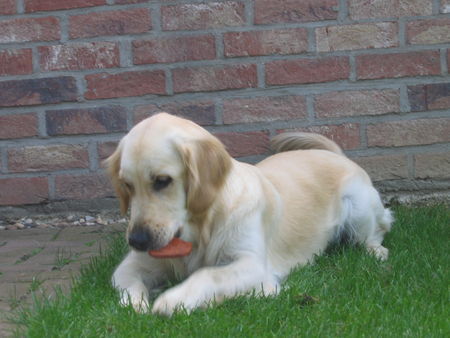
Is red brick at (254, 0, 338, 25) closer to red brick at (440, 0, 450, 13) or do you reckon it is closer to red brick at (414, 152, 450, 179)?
red brick at (440, 0, 450, 13)

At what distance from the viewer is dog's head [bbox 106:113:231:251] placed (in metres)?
2.84

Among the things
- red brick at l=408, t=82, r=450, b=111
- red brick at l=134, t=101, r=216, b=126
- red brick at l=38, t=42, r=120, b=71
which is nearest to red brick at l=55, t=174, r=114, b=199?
red brick at l=134, t=101, r=216, b=126

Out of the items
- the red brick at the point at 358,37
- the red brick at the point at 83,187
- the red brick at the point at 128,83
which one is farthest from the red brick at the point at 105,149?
the red brick at the point at 358,37

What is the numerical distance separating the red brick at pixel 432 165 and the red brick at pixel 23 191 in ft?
8.00

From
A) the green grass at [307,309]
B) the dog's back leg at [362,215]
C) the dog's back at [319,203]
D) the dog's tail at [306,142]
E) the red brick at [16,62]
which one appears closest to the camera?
the green grass at [307,309]

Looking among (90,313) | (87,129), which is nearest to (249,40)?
(87,129)

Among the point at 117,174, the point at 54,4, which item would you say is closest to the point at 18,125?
the point at 54,4

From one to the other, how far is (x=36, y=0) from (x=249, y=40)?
137cm

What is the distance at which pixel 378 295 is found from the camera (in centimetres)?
291

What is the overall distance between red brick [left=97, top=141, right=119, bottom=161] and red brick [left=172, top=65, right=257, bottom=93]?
0.55m

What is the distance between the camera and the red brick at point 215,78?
4527 mm

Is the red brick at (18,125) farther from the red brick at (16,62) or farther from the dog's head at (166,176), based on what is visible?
the dog's head at (166,176)

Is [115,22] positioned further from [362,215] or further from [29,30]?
[362,215]

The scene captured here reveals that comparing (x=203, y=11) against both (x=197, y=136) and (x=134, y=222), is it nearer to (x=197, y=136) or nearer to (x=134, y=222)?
(x=197, y=136)
